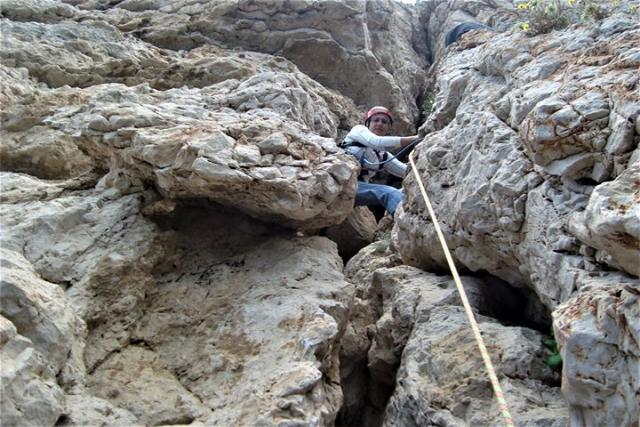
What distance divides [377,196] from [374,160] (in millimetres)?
899

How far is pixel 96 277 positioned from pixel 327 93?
793cm

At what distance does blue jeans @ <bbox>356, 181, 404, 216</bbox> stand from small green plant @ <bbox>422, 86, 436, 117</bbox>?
4367 mm

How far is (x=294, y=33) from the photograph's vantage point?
40.9 feet

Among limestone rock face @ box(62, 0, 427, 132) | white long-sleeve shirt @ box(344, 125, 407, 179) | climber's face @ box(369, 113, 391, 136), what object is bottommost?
white long-sleeve shirt @ box(344, 125, 407, 179)

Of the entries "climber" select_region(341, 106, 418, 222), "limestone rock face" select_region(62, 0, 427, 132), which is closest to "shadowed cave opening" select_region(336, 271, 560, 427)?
"climber" select_region(341, 106, 418, 222)

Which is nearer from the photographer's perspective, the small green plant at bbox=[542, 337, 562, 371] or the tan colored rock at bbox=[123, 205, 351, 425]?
the tan colored rock at bbox=[123, 205, 351, 425]

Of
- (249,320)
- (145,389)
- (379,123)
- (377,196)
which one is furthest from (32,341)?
(379,123)

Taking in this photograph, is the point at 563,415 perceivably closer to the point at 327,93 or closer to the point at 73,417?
the point at 73,417

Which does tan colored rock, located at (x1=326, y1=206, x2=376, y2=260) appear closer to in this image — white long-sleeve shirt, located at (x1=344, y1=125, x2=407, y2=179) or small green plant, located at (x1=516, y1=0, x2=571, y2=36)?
white long-sleeve shirt, located at (x1=344, y1=125, x2=407, y2=179)

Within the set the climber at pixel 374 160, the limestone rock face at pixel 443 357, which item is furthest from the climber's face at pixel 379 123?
the limestone rock face at pixel 443 357

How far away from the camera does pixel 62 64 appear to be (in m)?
9.18

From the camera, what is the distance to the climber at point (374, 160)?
32.4ft

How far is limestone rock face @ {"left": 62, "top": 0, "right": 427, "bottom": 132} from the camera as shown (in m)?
12.0

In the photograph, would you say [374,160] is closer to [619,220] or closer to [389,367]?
[389,367]
